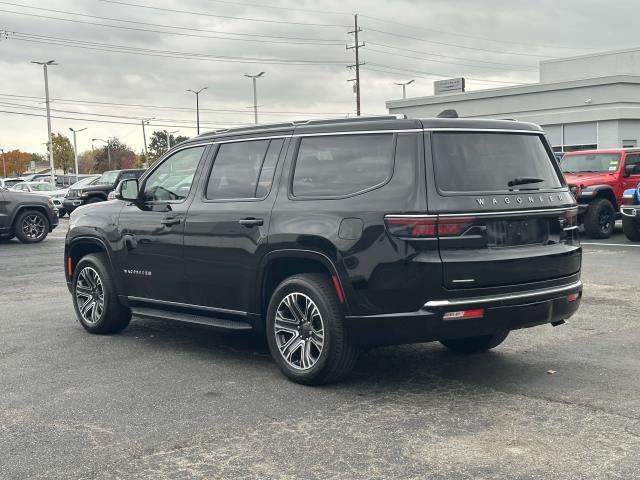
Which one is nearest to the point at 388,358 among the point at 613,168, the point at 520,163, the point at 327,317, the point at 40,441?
the point at 327,317

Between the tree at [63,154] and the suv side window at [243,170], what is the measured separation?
13202 cm

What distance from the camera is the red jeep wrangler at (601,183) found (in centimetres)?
1733

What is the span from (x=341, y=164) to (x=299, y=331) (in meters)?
1.21

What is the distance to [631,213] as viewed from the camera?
623 inches

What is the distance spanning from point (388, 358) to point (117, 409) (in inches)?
90.4

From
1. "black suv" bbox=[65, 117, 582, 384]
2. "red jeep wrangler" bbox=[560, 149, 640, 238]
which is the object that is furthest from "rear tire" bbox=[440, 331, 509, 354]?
"red jeep wrangler" bbox=[560, 149, 640, 238]

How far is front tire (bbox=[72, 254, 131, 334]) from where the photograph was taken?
7.70m

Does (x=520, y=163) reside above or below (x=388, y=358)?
above

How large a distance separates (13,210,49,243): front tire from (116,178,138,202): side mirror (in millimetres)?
13030

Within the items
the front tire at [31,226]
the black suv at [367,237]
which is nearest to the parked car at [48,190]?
the front tire at [31,226]

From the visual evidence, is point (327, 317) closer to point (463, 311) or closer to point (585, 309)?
point (463, 311)

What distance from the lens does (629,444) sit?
449cm

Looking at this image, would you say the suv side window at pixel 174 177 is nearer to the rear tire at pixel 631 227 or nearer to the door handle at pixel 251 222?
the door handle at pixel 251 222

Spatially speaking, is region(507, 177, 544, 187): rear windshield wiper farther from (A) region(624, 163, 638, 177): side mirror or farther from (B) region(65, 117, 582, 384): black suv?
(A) region(624, 163, 638, 177): side mirror
